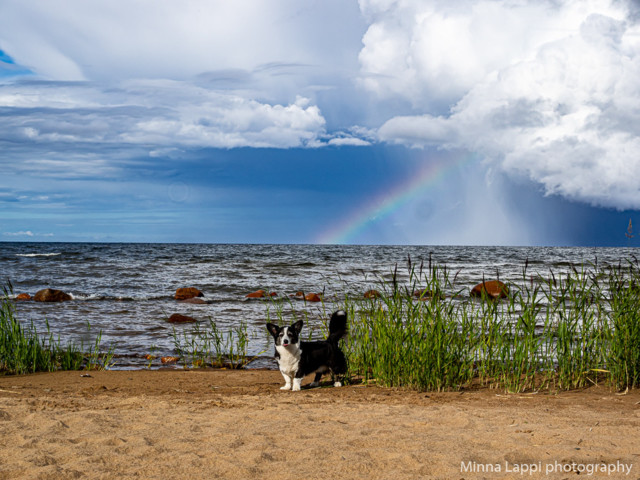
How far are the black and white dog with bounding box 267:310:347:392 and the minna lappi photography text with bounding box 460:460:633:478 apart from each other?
3585mm

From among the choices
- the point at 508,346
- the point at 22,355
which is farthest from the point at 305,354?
the point at 22,355

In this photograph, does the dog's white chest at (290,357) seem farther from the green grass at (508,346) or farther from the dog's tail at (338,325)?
the green grass at (508,346)

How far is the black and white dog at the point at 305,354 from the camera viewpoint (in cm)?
732

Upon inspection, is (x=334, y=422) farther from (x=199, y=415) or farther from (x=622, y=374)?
(x=622, y=374)

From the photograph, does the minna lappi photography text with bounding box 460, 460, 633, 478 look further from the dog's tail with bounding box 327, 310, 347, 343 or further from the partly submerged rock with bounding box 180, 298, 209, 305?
the partly submerged rock with bounding box 180, 298, 209, 305

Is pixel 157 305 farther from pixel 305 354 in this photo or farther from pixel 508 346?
pixel 508 346

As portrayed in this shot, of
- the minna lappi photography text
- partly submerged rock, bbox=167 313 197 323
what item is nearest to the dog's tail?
the minna lappi photography text

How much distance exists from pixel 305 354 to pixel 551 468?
3.96 metres

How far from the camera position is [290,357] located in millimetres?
7324

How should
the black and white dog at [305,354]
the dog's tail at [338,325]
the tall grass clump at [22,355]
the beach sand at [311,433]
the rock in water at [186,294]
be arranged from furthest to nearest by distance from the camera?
the rock in water at [186,294]
the tall grass clump at [22,355]
the dog's tail at [338,325]
the black and white dog at [305,354]
the beach sand at [311,433]

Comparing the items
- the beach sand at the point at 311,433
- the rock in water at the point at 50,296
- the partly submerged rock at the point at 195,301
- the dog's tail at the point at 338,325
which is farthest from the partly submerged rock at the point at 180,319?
the dog's tail at the point at 338,325

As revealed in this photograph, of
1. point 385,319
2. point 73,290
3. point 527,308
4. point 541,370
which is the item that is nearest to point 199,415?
point 385,319

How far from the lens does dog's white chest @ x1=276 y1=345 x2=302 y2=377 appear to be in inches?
288

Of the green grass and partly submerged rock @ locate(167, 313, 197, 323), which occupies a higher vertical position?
the green grass
